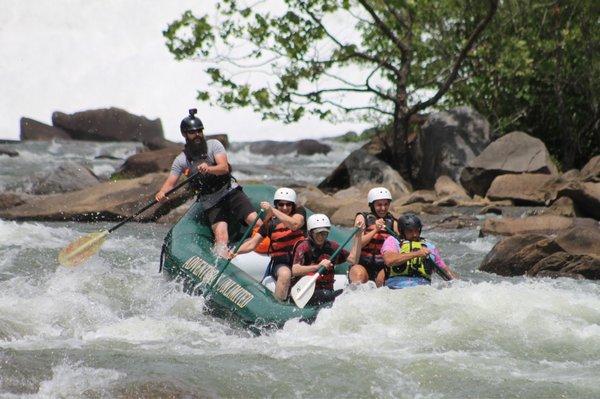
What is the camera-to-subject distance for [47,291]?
33.2ft

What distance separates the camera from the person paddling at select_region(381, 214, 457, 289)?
8719 mm

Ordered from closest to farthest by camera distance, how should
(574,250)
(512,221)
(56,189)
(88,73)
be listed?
(574,250)
(512,221)
(56,189)
(88,73)

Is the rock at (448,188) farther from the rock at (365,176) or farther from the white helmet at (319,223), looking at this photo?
the white helmet at (319,223)

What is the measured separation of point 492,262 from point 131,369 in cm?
532

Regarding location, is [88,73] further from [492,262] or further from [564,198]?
[492,262]

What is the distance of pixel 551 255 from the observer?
11.3 meters

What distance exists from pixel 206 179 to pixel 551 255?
3.41m

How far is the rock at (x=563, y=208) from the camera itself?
14.5m

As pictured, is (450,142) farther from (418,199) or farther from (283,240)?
(283,240)

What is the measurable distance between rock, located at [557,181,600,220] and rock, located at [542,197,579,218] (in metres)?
0.09

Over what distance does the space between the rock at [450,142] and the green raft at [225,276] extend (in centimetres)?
768

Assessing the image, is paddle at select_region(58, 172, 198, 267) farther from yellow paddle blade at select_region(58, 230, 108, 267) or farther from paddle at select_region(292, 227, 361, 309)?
paddle at select_region(292, 227, 361, 309)

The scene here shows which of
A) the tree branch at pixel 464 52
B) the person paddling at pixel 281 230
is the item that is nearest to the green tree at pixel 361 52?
the tree branch at pixel 464 52


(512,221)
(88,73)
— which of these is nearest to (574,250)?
(512,221)
